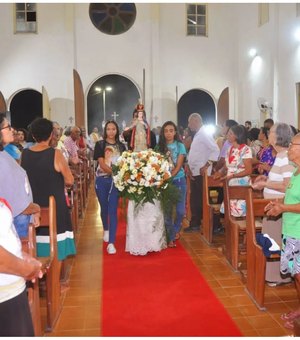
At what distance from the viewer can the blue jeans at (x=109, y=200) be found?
553cm


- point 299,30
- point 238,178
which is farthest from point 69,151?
point 299,30

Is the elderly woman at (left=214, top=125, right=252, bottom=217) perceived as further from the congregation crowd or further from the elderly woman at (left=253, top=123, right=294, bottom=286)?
the elderly woman at (left=253, top=123, right=294, bottom=286)

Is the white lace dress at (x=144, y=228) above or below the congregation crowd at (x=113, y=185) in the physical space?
below

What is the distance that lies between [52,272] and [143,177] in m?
1.89

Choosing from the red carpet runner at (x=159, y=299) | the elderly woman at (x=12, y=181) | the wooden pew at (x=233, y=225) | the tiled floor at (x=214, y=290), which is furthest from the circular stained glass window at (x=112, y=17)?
the elderly woman at (x=12, y=181)

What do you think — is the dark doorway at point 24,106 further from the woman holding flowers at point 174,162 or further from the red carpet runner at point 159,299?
the red carpet runner at point 159,299

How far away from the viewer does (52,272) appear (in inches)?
143

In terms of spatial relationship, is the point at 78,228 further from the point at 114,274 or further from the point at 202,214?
the point at 114,274

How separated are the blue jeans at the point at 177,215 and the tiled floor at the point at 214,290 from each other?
10.3 inches

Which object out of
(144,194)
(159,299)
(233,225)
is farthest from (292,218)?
(144,194)

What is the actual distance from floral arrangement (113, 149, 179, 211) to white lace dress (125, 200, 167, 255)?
0.11m

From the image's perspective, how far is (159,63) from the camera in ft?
52.0

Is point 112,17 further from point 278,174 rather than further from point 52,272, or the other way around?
point 52,272

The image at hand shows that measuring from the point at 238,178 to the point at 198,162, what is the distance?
53.4 inches
